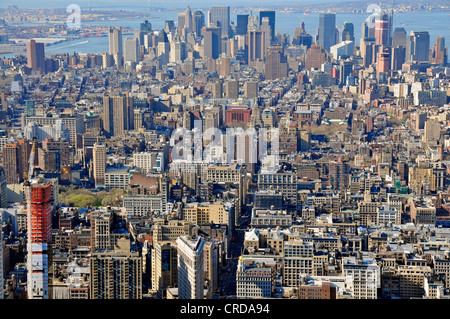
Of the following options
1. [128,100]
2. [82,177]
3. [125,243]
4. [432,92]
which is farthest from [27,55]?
[125,243]

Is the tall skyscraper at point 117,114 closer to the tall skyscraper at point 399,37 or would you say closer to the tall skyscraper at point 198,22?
the tall skyscraper at point 198,22

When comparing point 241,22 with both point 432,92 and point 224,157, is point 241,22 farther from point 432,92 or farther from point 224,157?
point 224,157

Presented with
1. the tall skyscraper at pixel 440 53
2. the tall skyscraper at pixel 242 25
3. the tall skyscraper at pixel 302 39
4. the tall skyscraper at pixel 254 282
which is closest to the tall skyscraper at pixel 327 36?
the tall skyscraper at pixel 302 39

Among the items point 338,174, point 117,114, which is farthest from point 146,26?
point 338,174

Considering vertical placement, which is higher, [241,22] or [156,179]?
[241,22]

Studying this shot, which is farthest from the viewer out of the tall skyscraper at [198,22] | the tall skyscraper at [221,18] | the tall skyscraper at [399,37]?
the tall skyscraper at [399,37]

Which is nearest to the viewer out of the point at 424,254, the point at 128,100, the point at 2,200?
the point at 424,254

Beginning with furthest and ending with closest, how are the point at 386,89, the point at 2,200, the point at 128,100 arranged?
the point at 386,89
the point at 128,100
the point at 2,200

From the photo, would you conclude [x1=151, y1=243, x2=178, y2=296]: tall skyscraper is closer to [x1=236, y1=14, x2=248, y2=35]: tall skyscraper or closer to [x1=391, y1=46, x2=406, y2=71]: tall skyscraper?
[x1=236, y1=14, x2=248, y2=35]: tall skyscraper
